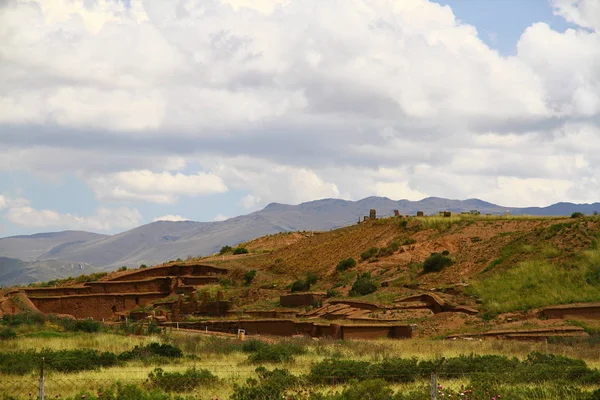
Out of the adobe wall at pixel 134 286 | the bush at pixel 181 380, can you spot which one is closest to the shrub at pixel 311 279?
the adobe wall at pixel 134 286

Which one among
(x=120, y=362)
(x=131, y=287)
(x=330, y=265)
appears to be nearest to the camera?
(x=120, y=362)

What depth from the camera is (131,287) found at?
58.3 m

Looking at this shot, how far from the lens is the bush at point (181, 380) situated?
720 inches

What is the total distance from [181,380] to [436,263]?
29062mm

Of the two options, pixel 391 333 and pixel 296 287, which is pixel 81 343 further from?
pixel 296 287

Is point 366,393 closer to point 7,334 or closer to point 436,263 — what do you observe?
point 7,334

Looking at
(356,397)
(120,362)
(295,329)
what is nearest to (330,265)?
(295,329)

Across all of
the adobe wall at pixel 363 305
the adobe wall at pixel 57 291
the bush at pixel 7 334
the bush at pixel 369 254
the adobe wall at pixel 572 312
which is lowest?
the bush at pixel 7 334

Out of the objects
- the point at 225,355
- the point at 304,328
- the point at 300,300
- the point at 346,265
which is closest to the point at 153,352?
the point at 225,355

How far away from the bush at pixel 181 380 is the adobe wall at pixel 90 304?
36.9 m

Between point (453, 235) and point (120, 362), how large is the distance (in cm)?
3171

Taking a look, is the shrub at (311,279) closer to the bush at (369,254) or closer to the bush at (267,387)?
the bush at (369,254)

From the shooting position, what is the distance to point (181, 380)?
18.6 meters

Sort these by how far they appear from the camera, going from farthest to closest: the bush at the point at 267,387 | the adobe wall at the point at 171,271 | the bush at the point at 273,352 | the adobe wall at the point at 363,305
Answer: the adobe wall at the point at 171,271
the adobe wall at the point at 363,305
the bush at the point at 273,352
the bush at the point at 267,387
